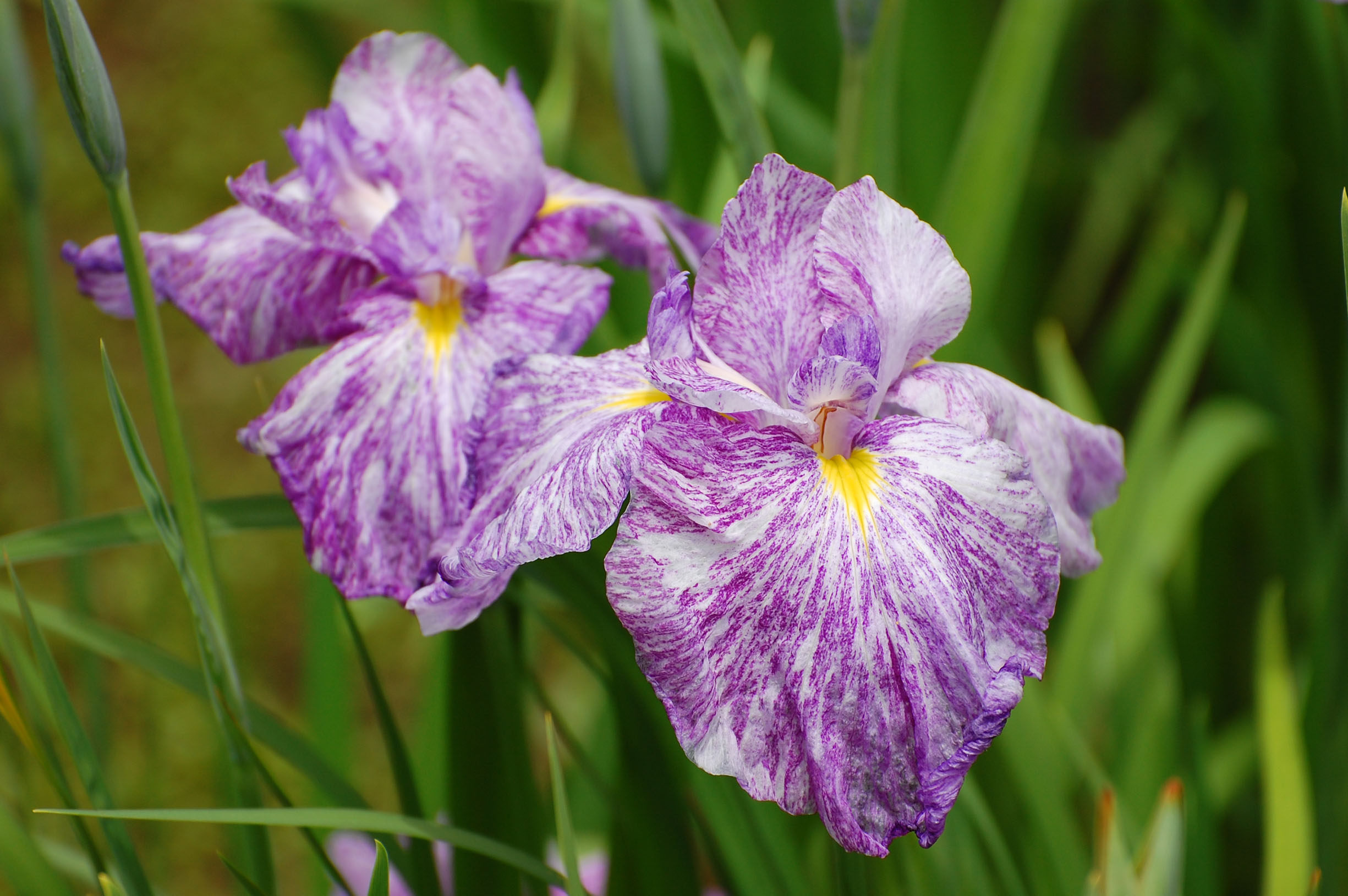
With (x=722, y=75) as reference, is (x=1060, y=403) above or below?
below

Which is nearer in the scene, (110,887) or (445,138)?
(110,887)

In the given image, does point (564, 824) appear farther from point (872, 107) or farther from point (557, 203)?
point (872, 107)

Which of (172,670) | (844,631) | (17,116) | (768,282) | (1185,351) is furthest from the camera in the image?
(1185,351)

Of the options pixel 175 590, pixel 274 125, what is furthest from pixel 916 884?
pixel 274 125

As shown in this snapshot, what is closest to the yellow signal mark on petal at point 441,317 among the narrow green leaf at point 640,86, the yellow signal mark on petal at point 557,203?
the yellow signal mark on petal at point 557,203

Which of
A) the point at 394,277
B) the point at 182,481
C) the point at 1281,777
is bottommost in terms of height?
the point at 1281,777

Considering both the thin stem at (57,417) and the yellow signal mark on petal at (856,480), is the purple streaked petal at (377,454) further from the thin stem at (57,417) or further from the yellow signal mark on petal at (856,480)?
the thin stem at (57,417)

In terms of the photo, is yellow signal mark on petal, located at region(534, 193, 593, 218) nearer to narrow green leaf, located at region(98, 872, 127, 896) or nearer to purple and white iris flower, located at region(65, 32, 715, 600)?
purple and white iris flower, located at region(65, 32, 715, 600)

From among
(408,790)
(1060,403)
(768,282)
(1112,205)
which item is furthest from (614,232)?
(1112,205)
